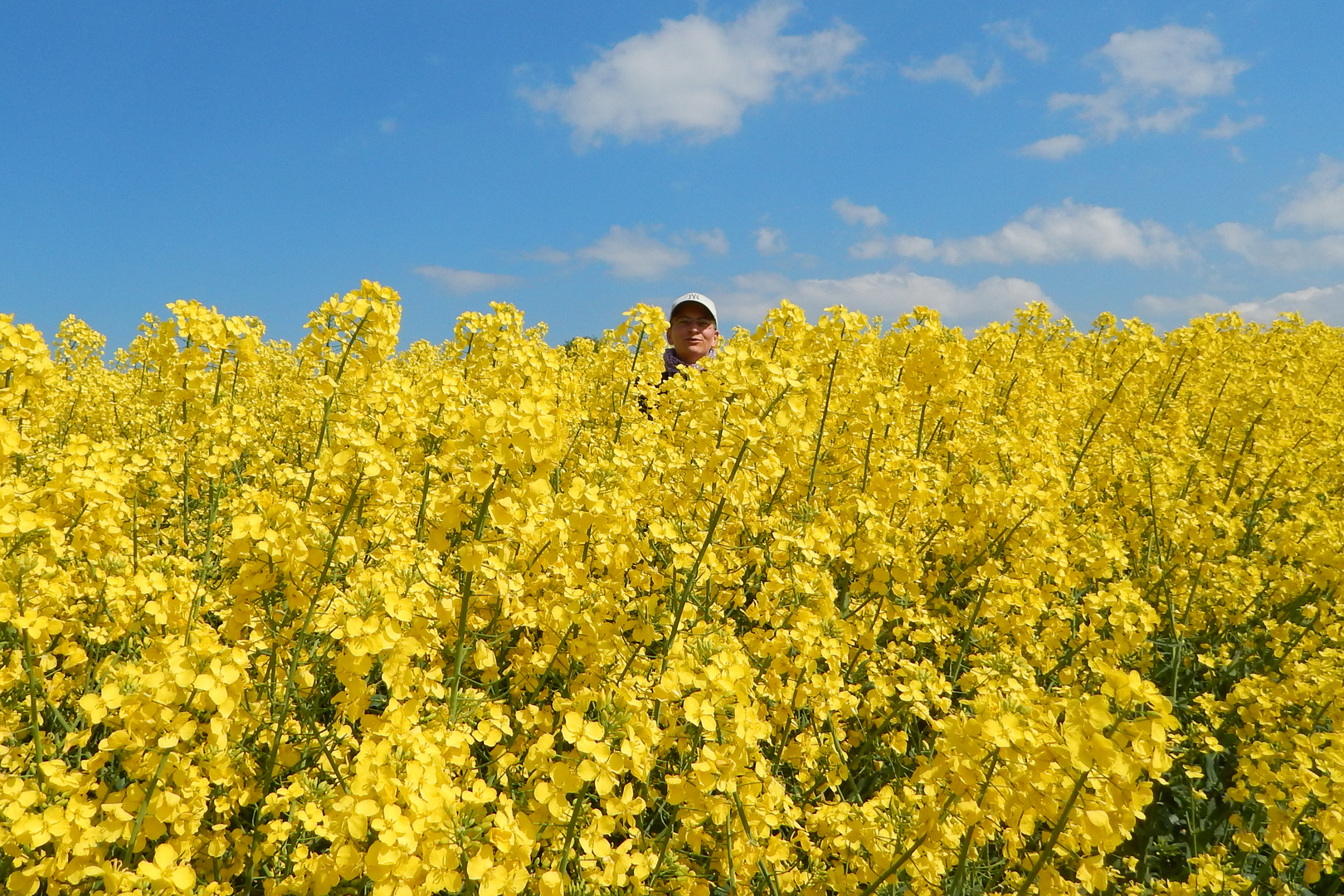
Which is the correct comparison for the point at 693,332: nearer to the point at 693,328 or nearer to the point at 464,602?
the point at 693,328

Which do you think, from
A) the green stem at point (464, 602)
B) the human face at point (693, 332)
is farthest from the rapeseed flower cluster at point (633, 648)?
the human face at point (693, 332)

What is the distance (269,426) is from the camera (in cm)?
533

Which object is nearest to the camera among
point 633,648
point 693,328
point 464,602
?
point 464,602

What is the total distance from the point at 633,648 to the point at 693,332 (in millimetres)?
5705

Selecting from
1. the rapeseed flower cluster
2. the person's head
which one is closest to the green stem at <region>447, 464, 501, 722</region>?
the rapeseed flower cluster

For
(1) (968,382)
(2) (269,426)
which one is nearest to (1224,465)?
(1) (968,382)

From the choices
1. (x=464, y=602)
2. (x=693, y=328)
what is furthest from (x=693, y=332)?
(x=464, y=602)

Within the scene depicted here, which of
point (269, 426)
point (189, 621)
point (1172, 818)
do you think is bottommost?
point (1172, 818)

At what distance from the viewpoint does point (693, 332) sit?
316 inches

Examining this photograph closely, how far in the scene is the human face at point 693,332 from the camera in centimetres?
798

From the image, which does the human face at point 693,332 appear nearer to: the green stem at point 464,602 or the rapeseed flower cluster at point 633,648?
the rapeseed flower cluster at point 633,648

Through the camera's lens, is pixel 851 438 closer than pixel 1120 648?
No

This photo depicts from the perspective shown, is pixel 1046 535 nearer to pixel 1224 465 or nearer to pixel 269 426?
pixel 1224 465

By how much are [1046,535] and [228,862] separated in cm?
375
